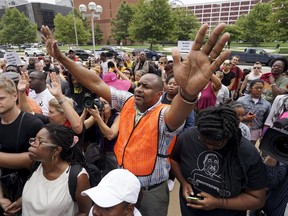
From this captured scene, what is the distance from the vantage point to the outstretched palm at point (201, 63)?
4.43ft

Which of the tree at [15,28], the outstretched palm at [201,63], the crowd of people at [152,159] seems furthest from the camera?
the tree at [15,28]

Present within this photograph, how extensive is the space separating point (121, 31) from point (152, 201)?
43913 mm

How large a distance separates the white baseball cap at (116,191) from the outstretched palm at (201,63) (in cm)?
66

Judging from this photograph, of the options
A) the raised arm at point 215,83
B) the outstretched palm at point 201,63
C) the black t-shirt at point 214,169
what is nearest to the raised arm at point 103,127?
the black t-shirt at point 214,169

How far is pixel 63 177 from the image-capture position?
1.84 metres

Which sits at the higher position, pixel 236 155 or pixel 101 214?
pixel 236 155

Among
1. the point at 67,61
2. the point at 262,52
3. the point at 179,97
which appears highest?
the point at 67,61

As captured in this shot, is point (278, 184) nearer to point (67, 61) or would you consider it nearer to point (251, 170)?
point (251, 170)

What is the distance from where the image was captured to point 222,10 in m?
98.0

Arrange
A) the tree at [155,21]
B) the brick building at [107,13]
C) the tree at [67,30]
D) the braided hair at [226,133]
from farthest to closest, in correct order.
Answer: the brick building at [107,13] < the tree at [67,30] < the tree at [155,21] < the braided hair at [226,133]

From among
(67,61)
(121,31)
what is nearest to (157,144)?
(67,61)

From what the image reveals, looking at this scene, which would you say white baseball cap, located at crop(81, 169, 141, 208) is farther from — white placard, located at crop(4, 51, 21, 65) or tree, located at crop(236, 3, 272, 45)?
tree, located at crop(236, 3, 272, 45)

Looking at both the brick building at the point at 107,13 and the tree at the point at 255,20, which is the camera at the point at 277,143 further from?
the brick building at the point at 107,13

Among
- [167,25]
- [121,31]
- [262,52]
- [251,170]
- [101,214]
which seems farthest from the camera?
[121,31]
